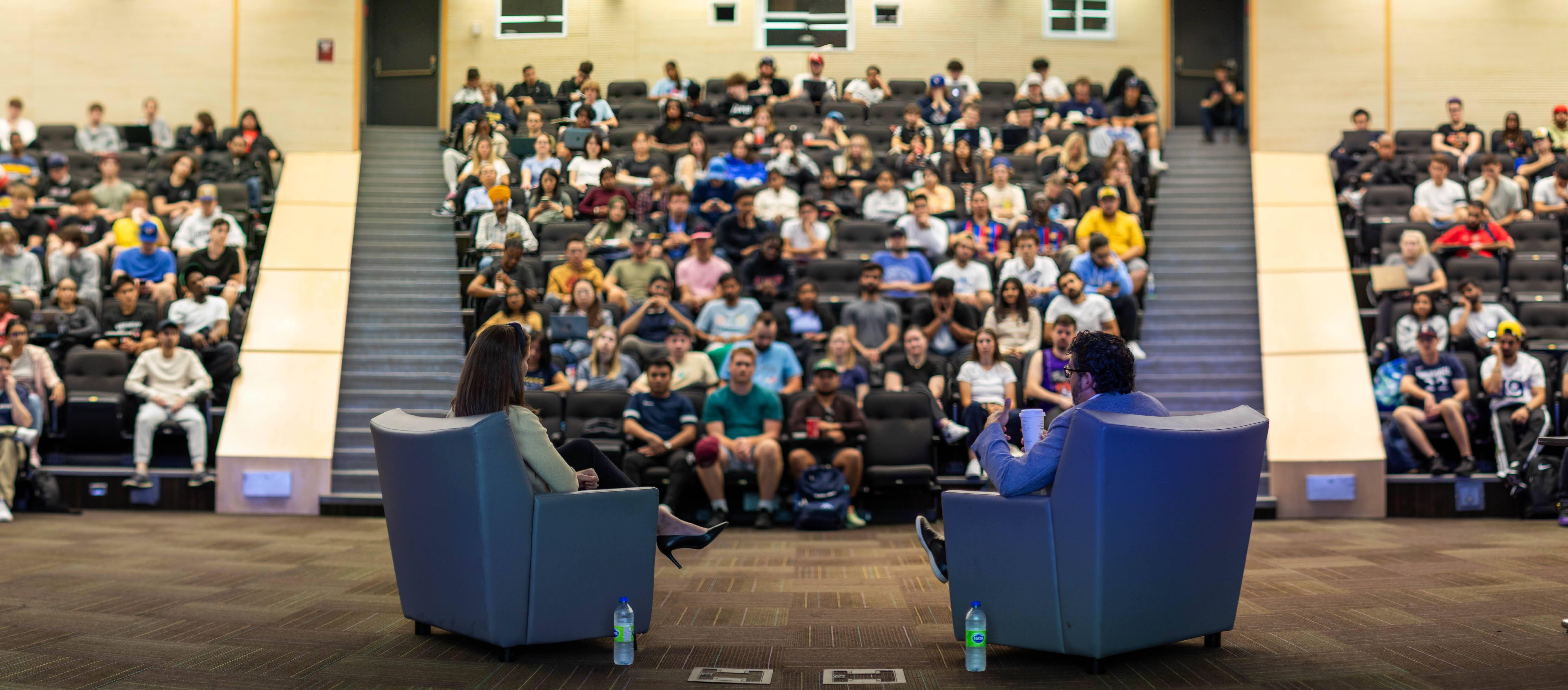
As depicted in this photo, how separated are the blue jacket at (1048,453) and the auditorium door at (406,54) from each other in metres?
12.2

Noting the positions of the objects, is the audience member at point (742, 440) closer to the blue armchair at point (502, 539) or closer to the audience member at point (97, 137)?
the blue armchair at point (502, 539)

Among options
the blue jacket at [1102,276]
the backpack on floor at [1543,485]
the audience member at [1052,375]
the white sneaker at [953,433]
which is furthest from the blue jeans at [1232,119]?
the white sneaker at [953,433]

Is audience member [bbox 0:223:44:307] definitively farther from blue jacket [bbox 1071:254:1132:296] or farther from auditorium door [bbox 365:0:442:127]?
blue jacket [bbox 1071:254:1132:296]

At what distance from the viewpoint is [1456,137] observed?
36.2 feet

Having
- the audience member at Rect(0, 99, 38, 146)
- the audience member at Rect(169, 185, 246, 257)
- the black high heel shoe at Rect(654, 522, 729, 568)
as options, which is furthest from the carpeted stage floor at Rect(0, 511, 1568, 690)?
the audience member at Rect(0, 99, 38, 146)

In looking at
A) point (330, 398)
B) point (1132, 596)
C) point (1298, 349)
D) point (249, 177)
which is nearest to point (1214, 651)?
point (1132, 596)

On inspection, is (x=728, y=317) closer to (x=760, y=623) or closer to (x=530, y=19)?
(x=760, y=623)

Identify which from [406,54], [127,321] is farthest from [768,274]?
[406,54]

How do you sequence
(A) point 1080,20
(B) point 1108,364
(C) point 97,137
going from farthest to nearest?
1. (A) point 1080,20
2. (C) point 97,137
3. (B) point 1108,364

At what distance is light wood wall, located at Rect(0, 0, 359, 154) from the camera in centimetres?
1194

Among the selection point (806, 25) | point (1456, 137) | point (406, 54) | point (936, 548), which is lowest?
point (936, 548)

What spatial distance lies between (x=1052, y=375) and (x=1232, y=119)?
6950 millimetres

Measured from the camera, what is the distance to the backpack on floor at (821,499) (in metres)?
6.17

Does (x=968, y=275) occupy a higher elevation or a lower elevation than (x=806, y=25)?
lower
